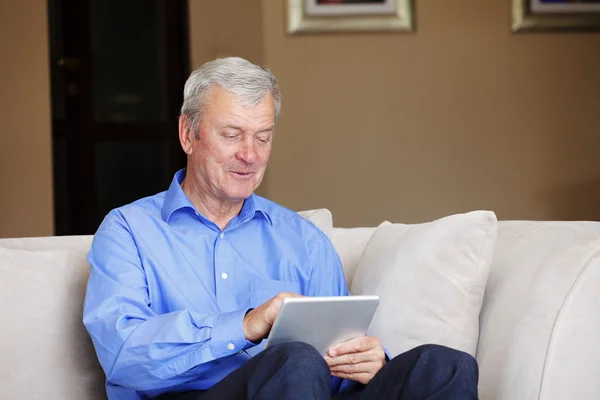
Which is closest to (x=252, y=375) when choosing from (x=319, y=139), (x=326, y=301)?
(x=326, y=301)

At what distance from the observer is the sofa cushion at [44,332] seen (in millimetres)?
2000

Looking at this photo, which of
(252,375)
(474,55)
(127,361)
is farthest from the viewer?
(474,55)

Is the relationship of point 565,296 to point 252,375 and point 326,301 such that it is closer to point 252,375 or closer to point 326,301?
point 326,301

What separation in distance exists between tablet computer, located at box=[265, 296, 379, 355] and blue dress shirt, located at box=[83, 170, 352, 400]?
12cm

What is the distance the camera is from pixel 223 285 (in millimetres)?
1976

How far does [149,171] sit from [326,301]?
13.2ft

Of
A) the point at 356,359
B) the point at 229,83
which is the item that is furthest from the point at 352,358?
the point at 229,83

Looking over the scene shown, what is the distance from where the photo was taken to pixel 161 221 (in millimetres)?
2000

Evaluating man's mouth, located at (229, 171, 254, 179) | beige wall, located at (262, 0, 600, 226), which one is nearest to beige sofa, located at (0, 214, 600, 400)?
man's mouth, located at (229, 171, 254, 179)

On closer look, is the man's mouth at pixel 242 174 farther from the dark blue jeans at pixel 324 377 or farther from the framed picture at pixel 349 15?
the framed picture at pixel 349 15

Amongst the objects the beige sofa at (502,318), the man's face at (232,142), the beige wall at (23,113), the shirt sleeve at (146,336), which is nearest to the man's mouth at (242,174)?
the man's face at (232,142)

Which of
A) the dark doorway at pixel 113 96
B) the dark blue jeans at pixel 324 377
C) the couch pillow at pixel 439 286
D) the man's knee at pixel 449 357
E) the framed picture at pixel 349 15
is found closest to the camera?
the dark blue jeans at pixel 324 377

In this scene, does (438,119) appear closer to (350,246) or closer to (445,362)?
(350,246)

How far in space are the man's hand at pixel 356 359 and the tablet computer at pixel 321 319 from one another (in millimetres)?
30
